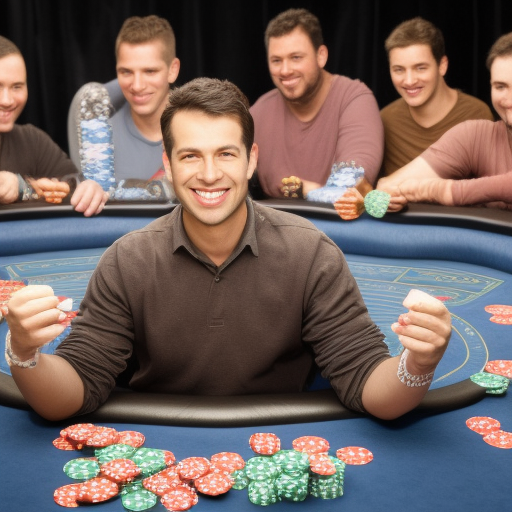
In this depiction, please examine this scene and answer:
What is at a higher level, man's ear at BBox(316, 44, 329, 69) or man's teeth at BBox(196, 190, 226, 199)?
man's ear at BBox(316, 44, 329, 69)

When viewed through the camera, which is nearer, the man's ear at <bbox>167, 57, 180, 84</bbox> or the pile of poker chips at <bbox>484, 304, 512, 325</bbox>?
the pile of poker chips at <bbox>484, 304, 512, 325</bbox>

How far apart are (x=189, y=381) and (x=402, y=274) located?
138 cm

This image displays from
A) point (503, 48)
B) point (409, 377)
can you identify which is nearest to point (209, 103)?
point (409, 377)

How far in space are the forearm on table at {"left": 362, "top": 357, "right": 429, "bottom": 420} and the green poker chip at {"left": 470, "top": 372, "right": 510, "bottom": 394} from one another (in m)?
0.24

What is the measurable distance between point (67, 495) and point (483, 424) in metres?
0.80

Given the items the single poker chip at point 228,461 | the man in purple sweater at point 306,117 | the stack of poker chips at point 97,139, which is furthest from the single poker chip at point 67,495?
the man in purple sweater at point 306,117

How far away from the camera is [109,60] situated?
5879mm

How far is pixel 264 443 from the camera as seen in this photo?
1.48m

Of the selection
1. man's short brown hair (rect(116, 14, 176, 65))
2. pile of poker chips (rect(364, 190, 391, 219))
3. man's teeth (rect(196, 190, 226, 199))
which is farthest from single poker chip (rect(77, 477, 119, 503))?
man's short brown hair (rect(116, 14, 176, 65))

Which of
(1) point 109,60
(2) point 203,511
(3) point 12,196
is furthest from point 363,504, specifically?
(1) point 109,60

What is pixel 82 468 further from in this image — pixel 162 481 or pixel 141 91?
pixel 141 91

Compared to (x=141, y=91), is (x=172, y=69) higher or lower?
higher

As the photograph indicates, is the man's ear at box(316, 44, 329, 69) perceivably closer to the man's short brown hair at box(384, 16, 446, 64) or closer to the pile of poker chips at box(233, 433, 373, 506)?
the man's short brown hair at box(384, 16, 446, 64)

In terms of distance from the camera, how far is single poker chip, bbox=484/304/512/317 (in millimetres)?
2395
